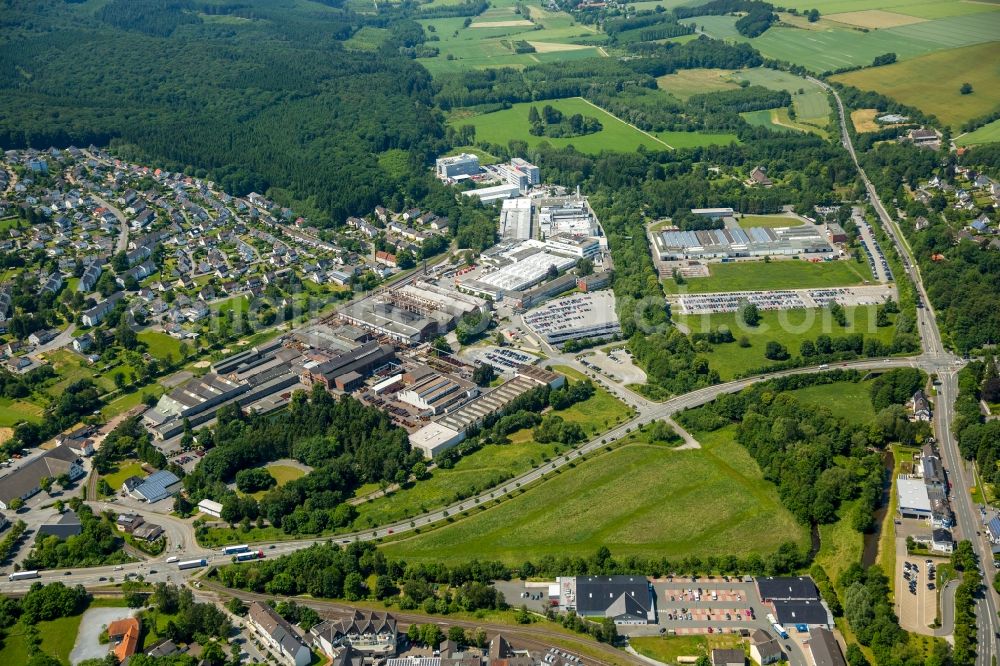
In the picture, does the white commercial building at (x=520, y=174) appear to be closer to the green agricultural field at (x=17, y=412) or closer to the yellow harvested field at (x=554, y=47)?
the green agricultural field at (x=17, y=412)

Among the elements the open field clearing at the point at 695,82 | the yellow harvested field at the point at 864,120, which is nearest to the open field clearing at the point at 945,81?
the yellow harvested field at the point at 864,120

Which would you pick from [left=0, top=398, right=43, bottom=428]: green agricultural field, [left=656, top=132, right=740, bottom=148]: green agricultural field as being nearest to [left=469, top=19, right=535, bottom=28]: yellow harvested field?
[left=656, top=132, right=740, bottom=148]: green agricultural field

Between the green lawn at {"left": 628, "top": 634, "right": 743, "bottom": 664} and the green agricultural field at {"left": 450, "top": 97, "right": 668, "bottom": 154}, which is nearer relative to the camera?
the green lawn at {"left": 628, "top": 634, "right": 743, "bottom": 664}

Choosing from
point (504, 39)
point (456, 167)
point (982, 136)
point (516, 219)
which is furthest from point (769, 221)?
point (504, 39)

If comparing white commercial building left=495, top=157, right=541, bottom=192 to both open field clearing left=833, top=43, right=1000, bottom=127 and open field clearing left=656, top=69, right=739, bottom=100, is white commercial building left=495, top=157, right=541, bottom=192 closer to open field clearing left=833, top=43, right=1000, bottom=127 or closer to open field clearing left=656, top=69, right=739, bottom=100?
open field clearing left=656, top=69, right=739, bottom=100

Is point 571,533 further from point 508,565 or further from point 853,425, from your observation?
point 853,425

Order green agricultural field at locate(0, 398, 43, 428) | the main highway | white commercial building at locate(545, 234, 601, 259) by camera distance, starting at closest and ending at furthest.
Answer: the main highway, green agricultural field at locate(0, 398, 43, 428), white commercial building at locate(545, 234, 601, 259)

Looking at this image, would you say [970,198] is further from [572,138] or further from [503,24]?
[503,24]
